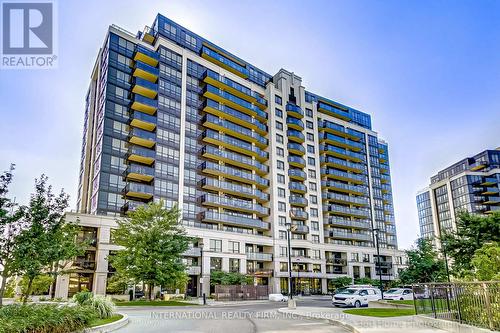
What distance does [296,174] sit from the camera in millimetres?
76188

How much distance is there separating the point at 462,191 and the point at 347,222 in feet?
169

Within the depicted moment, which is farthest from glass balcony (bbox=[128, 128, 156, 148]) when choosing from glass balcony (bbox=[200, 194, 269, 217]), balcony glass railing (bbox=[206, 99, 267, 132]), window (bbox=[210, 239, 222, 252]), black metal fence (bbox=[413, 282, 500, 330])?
black metal fence (bbox=[413, 282, 500, 330])

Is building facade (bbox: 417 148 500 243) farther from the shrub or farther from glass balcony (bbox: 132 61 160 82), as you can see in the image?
the shrub

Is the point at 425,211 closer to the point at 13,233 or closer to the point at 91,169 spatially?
the point at 91,169

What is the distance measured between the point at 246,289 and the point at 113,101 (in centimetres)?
3221

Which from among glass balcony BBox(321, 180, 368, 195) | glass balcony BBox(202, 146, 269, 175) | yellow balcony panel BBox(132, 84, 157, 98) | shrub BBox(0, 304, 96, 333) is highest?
yellow balcony panel BBox(132, 84, 157, 98)

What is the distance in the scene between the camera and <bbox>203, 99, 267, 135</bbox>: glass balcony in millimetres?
67656

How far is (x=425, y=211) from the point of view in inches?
5468

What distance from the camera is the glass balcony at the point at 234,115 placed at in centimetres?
6766

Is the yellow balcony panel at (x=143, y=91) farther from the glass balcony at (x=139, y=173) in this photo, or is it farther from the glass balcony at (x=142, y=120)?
the glass balcony at (x=139, y=173)

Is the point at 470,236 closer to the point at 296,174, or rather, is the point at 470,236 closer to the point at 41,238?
the point at 41,238

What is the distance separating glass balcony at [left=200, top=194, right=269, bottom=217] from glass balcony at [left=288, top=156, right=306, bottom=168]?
1138cm

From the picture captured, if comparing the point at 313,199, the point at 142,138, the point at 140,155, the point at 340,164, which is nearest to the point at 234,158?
the point at 142,138

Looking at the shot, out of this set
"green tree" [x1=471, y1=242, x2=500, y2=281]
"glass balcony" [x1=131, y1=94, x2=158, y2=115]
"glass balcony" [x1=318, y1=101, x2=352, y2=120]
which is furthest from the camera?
"glass balcony" [x1=318, y1=101, x2=352, y2=120]
